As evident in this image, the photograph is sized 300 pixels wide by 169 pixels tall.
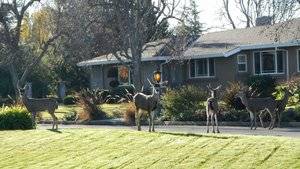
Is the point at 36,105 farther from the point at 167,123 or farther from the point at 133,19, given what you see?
the point at 133,19

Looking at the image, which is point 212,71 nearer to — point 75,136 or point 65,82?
point 65,82

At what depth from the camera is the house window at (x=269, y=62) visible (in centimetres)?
3656

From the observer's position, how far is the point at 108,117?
30.4 metres

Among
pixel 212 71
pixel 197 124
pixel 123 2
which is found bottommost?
pixel 197 124

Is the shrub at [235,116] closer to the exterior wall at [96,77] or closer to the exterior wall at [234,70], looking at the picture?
→ the exterior wall at [234,70]

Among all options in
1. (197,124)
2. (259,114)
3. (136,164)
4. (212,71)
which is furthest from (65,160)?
(212,71)

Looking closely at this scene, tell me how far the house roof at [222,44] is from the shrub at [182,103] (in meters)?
7.60

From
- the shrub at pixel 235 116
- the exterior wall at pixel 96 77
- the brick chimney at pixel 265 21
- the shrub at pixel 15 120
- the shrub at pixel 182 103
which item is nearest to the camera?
the shrub at pixel 15 120

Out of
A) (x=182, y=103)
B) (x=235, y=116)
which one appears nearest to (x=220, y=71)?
(x=182, y=103)

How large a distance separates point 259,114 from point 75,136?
9753mm

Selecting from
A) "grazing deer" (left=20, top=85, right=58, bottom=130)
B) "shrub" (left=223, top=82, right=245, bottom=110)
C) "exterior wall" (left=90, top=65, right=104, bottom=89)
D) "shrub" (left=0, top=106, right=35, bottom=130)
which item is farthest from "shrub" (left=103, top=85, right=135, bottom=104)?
"shrub" (left=0, top=106, right=35, bottom=130)

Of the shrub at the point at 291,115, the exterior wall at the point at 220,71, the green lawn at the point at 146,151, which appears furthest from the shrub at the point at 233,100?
the green lawn at the point at 146,151

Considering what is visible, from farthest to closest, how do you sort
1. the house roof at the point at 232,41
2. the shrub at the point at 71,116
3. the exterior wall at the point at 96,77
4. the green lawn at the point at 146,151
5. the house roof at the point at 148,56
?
the exterior wall at the point at 96,77, the house roof at the point at 148,56, the house roof at the point at 232,41, the shrub at the point at 71,116, the green lawn at the point at 146,151

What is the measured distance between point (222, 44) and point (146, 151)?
27.7m
